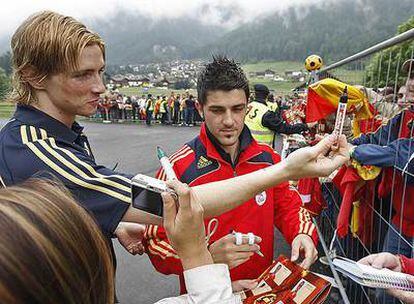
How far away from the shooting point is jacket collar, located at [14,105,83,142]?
141cm

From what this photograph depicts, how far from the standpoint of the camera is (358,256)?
2938 millimetres

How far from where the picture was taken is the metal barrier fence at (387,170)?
2131 millimetres

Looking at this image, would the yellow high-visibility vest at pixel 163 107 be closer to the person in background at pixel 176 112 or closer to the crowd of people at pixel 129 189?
the person in background at pixel 176 112

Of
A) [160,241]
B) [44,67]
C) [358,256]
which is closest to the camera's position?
[44,67]

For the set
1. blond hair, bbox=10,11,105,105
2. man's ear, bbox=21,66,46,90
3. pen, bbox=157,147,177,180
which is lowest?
pen, bbox=157,147,177,180

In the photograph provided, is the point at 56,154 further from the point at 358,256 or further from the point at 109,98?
the point at 109,98

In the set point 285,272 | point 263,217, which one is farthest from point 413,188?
point 285,272

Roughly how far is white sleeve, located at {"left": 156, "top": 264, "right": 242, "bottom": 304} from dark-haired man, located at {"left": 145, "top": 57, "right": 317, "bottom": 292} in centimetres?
76

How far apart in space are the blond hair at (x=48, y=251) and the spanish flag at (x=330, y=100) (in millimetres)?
2501

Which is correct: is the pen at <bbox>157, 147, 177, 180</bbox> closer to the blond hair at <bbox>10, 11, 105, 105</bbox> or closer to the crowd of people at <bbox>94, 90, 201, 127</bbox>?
the blond hair at <bbox>10, 11, 105, 105</bbox>

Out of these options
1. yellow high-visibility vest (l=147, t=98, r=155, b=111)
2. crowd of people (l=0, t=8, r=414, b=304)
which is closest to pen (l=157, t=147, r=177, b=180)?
crowd of people (l=0, t=8, r=414, b=304)

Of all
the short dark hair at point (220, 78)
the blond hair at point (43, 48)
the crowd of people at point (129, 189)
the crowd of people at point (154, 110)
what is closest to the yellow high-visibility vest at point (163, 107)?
the crowd of people at point (154, 110)

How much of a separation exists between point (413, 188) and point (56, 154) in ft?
6.32

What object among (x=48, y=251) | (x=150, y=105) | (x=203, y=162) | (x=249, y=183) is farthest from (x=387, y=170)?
(x=150, y=105)
